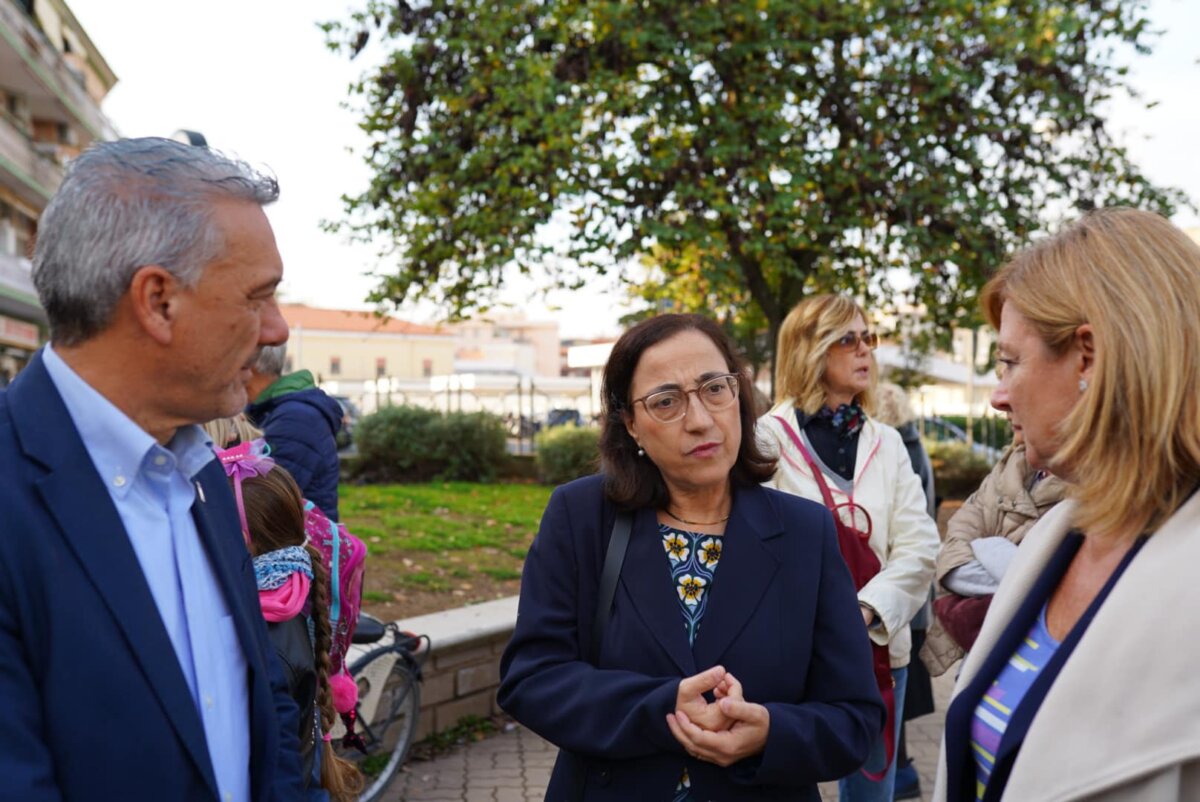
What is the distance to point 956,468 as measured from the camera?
16938 millimetres

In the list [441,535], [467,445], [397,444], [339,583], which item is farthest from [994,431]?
[339,583]

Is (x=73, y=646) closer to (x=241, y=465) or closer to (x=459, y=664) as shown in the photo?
(x=241, y=465)

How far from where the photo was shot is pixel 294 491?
114 inches

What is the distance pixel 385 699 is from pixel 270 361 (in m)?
2.15

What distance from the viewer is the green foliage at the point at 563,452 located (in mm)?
17188

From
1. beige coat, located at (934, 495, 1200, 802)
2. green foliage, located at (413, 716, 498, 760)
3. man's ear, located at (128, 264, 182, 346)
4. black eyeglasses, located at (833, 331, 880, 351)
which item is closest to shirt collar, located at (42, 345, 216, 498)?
man's ear, located at (128, 264, 182, 346)

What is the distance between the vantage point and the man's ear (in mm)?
1608

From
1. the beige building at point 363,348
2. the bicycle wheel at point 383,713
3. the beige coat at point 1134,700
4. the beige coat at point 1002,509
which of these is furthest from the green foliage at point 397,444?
the beige building at point 363,348

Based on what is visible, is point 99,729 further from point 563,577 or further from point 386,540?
point 386,540

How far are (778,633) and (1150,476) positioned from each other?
105 centimetres

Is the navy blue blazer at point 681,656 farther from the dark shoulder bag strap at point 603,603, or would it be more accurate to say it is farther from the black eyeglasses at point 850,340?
the black eyeglasses at point 850,340

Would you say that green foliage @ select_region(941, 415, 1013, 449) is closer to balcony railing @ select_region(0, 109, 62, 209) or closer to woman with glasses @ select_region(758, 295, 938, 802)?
woman with glasses @ select_region(758, 295, 938, 802)

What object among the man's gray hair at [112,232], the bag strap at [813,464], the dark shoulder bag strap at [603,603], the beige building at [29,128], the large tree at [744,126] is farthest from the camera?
→ the beige building at [29,128]

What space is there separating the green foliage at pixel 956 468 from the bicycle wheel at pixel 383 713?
43.1 ft
